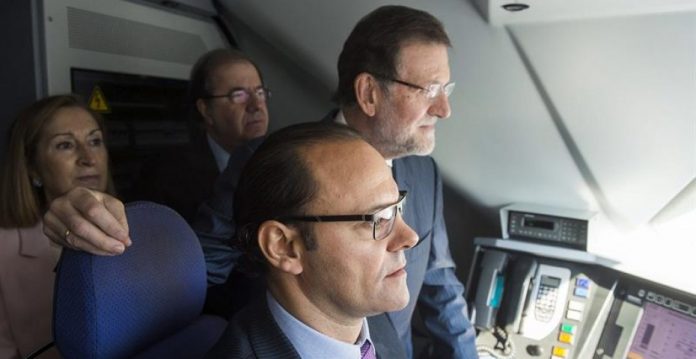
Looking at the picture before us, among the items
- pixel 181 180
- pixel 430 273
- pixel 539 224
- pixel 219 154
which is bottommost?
pixel 430 273

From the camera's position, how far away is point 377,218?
1.20 metres

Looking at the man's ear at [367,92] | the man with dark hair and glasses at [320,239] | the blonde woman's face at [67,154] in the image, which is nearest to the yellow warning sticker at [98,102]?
the blonde woman's face at [67,154]

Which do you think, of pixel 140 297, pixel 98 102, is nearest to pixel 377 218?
pixel 140 297

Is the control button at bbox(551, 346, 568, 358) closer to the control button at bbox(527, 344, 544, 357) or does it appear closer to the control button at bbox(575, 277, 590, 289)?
the control button at bbox(527, 344, 544, 357)

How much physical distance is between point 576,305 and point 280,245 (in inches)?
65.2

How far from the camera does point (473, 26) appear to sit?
6.72 ft

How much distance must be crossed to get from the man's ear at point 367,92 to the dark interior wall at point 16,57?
1.26m

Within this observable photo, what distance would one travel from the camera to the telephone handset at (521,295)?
2467mm

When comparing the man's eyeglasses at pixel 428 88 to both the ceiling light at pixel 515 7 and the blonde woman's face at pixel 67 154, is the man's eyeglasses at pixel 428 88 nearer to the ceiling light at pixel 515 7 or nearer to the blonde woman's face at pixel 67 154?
the ceiling light at pixel 515 7

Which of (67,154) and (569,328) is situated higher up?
(67,154)

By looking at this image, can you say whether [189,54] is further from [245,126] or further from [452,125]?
[452,125]

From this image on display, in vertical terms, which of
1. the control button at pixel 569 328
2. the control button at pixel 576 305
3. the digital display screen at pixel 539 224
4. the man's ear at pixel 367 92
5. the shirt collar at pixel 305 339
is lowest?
the control button at pixel 569 328

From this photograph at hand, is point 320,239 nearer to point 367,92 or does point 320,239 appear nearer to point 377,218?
point 377,218

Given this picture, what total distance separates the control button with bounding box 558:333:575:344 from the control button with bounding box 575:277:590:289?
21cm
